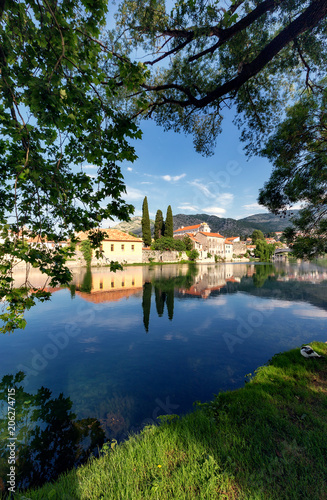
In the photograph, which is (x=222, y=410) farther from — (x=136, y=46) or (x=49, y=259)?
(x=136, y=46)

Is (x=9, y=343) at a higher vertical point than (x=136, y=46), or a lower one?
lower

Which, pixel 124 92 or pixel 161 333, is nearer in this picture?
pixel 124 92

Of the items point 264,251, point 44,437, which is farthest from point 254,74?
point 264,251

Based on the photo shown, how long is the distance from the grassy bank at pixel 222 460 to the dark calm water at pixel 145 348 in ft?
3.86

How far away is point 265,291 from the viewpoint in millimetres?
17594

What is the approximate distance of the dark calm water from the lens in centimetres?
455

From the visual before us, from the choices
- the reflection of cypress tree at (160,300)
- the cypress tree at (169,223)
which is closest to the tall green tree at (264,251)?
the cypress tree at (169,223)

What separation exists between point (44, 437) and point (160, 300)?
10240mm

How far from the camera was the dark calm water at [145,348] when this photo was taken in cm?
455

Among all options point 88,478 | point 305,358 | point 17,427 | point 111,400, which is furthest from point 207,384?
point 17,427

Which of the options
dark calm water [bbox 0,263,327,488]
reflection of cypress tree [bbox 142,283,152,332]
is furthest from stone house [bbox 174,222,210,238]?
dark calm water [bbox 0,263,327,488]

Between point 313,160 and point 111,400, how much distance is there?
8.19 metres

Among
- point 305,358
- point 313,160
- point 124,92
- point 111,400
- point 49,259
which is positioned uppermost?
point 124,92

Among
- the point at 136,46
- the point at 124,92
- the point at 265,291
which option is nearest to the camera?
the point at 136,46
